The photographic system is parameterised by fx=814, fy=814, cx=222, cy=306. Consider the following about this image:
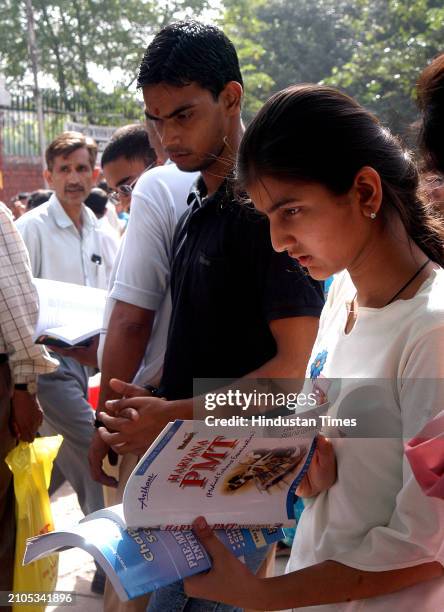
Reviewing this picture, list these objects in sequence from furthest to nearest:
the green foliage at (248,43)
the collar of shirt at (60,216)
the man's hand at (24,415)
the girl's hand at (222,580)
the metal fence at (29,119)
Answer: the green foliage at (248,43)
the metal fence at (29,119)
the collar of shirt at (60,216)
the man's hand at (24,415)
the girl's hand at (222,580)

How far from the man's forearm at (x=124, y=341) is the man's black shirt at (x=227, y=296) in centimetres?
24

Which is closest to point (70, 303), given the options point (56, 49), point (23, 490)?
point (23, 490)

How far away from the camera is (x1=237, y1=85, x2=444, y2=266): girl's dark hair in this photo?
1.33 meters

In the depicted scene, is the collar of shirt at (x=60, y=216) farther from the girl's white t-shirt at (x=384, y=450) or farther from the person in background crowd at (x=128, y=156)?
the girl's white t-shirt at (x=384, y=450)

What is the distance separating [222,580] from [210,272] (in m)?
0.78

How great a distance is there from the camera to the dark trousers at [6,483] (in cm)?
287

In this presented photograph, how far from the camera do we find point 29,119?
44.8 feet

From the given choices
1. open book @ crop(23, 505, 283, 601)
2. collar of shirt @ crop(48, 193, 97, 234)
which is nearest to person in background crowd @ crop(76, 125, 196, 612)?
open book @ crop(23, 505, 283, 601)

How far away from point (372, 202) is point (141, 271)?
1005 mm

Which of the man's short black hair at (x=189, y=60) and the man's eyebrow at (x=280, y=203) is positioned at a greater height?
the man's short black hair at (x=189, y=60)

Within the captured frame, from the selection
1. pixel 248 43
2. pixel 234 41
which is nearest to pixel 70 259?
pixel 248 43

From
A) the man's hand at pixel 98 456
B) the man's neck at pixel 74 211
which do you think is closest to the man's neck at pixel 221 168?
the man's hand at pixel 98 456

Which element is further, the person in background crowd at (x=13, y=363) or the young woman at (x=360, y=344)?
the person in background crowd at (x=13, y=363)

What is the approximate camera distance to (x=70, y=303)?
9.50 feet
